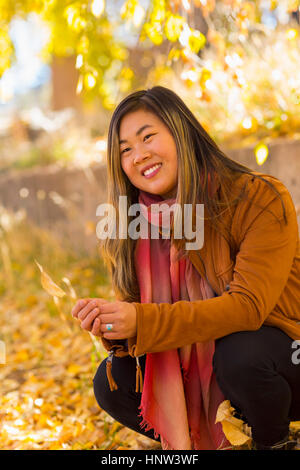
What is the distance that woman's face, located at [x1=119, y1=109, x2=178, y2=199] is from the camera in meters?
1.86

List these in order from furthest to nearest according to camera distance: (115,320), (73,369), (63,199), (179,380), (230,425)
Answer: (63,199)
(73,369)
(179,380)
(230,425)
(115,320)

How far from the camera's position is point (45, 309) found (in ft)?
14.1

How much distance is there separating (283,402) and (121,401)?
64 cm

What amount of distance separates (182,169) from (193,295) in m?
0.47

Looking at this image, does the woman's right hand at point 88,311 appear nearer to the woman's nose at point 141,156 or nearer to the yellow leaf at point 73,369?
the woman's nose at point 141,156

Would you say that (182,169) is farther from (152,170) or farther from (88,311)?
(88,311)

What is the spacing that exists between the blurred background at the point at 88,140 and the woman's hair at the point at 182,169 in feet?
0.92

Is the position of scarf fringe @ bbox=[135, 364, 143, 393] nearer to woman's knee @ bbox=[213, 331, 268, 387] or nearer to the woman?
the woman

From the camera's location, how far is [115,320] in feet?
5.23

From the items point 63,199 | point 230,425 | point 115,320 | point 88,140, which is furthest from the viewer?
point 88,140

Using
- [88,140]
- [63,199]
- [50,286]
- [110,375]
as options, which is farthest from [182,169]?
[88,140]

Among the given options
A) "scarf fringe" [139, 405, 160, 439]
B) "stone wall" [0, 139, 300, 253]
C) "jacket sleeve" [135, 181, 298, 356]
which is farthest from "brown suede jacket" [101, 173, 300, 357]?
"stone wall" [0, 139, 300, 253]

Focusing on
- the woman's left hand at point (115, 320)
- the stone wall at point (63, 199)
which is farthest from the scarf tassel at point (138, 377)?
the stone wall at point (63, 199)
